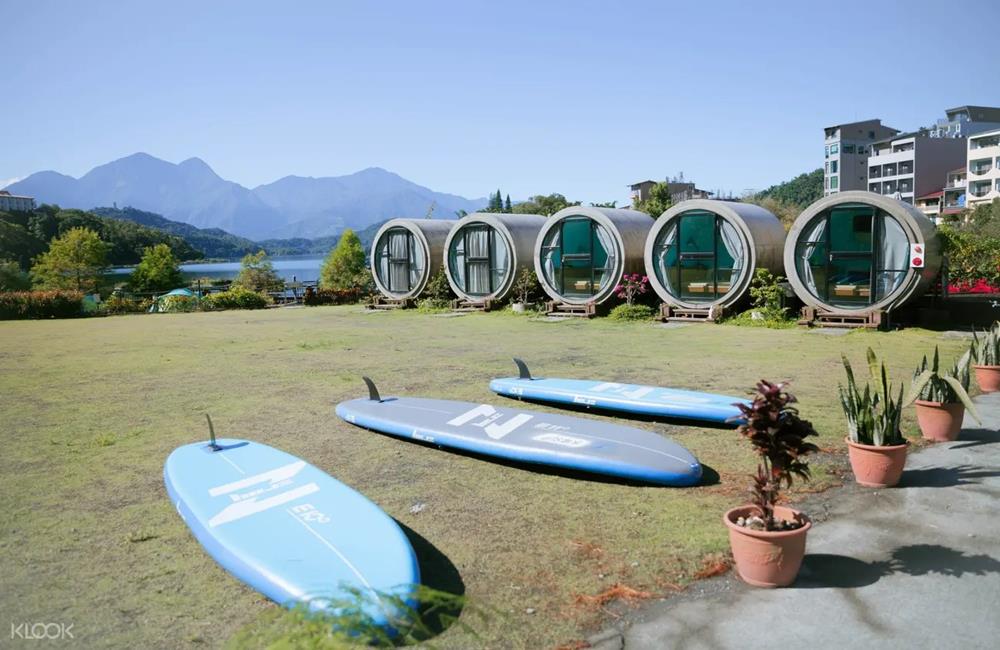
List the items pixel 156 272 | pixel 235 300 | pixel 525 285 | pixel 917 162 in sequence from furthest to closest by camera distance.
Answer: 1. pixel 917 162
2. pixel 156 272
3. pixel 235 300
4. pixel 525 285

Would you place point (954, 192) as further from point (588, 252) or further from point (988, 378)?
point (988, 378)

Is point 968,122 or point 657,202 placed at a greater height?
point 968,122

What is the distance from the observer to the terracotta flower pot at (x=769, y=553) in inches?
158

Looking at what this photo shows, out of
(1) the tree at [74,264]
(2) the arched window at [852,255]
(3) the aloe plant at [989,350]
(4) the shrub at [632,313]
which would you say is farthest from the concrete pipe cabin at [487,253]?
(1) the tree at [74,264]

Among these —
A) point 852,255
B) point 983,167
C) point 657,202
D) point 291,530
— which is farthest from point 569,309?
point 983,167

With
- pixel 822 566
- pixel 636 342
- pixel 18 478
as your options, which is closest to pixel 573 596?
pixel 822 566

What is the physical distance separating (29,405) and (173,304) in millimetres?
18485

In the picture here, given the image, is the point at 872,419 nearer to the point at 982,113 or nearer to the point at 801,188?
the point at 982,113

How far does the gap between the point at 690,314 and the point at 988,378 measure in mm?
9450

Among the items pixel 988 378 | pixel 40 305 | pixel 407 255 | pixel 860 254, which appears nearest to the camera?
pixel 988 378

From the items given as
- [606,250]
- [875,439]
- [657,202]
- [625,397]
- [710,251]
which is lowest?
[625,397]

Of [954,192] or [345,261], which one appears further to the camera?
[954,192]

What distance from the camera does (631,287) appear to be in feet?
62.6

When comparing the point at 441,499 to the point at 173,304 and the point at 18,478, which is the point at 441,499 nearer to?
the point at 18,478
